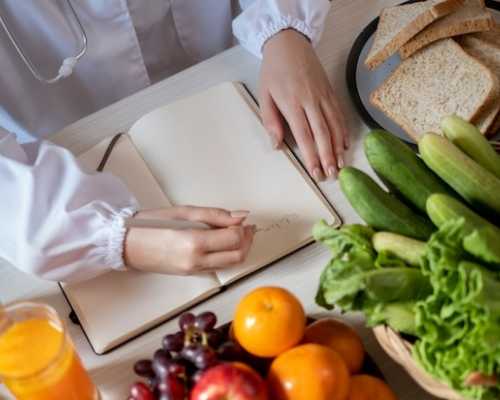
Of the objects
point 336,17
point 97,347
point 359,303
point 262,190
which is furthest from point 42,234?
point 336,17

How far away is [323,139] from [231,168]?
0.40 ft

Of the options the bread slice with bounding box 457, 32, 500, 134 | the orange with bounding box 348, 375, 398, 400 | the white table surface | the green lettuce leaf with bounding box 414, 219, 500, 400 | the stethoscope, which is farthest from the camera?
the stethoscope

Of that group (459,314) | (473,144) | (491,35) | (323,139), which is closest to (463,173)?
(473,144)

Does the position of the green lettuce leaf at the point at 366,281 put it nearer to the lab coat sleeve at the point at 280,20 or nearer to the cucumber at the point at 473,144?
the cucumber at the point at 473,144

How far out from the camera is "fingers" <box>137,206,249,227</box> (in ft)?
2.61

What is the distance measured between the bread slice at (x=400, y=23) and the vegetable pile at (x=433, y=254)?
0.26 m

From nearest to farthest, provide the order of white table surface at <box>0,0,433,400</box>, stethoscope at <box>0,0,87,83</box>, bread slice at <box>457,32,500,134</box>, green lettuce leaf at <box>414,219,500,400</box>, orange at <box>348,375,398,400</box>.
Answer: green lettuce leaf at <box>414,219,500,400</box>
orange at <box>348,375,398,400</box>
white table surface at <box>0,0,433,400</box>
bread slice at <box>457,32,500,134</box>
stethoscope at <box>0,0,87,83</box>

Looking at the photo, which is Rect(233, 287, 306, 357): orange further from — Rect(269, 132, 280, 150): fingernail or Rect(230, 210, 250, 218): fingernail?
Rect(269, 132, 280, 150): fingernail

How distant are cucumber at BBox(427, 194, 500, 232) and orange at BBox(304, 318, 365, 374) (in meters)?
0.15

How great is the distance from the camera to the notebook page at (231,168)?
2.68ft

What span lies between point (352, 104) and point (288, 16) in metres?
0.17

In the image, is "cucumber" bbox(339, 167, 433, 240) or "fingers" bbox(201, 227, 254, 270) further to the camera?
"fingers" bbox(201, 227, 254, 270)

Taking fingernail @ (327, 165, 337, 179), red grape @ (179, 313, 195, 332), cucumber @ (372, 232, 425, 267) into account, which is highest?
cucumber @ (372, 232, 425, 267)

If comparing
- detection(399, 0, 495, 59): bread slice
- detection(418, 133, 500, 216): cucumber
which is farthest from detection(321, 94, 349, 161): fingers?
detection(418, 133, 500, 216): cucumber
